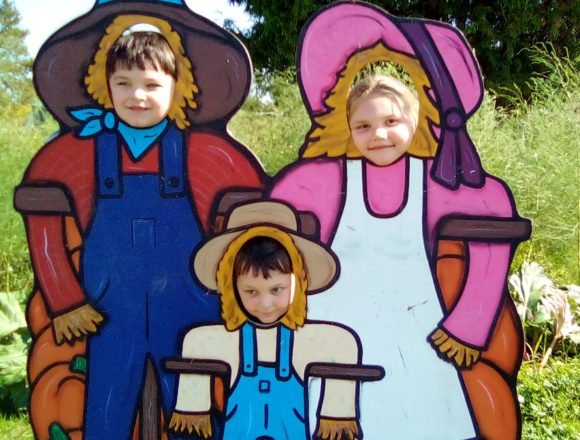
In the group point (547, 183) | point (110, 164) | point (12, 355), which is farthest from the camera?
point (547, 183)

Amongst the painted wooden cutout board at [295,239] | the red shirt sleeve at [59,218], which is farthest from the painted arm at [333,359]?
the red shirt sleeve at [59,218]

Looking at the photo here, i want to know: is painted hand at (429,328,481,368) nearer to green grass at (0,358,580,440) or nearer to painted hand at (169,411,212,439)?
painted hand at (169,411,212,439)

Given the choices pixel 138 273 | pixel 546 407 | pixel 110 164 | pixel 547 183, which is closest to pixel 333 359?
pixel 138 273

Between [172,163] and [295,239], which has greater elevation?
[172,163]

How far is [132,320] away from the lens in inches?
92.7

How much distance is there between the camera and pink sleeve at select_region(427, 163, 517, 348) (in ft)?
7.36

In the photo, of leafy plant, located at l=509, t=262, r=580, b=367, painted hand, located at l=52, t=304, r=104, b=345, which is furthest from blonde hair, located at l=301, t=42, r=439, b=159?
leafy plant, located at l=509, t=262, r=580, b=367

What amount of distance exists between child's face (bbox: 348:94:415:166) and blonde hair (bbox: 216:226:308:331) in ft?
1.40

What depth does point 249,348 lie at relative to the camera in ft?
7.54

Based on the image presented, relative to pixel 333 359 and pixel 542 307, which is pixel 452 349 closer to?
pixel 333 359

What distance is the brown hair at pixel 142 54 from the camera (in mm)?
2232

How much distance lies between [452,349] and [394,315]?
242 millimetres

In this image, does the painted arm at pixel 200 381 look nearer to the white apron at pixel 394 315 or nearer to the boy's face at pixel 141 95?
the white apron at pixel 394 315

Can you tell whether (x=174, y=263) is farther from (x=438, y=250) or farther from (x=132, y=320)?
(x=438, y=250)
